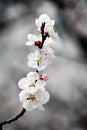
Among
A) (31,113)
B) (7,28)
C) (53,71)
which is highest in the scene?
(7,28)

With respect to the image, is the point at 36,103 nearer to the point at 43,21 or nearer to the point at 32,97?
the point at 32,97

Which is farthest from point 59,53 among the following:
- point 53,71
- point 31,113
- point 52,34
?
point 52,34

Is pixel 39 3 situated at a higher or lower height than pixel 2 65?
higher

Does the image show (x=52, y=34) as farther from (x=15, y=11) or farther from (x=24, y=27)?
(x=15, y=11)

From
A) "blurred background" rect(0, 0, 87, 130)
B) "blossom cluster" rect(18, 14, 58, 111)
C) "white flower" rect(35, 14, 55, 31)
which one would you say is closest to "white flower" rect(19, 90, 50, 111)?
"blossom cluster" rect(18, 14, 58, 111)

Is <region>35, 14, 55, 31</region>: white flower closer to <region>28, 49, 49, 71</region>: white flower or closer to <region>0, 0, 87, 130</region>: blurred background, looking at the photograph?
<region>28, 49, 49, 71</region>: white flower

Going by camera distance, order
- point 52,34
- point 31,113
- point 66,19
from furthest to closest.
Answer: point 66,19 → point 31,113 → point 52,34

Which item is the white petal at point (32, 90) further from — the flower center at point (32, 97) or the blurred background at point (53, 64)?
the blurred background at point (53, 64)

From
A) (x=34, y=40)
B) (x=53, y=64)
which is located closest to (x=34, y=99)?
(x=34, y=40)
